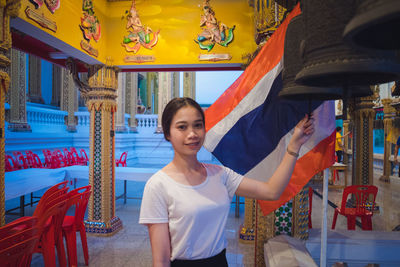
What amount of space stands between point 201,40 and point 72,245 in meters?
3.43

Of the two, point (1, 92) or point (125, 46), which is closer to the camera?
point (1, 92)

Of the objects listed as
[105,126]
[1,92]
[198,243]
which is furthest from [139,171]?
[198,243]

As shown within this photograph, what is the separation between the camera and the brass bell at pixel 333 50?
0.64 meters

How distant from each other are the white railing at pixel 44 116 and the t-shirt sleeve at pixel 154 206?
423 inches

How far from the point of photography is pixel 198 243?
109 centimetres

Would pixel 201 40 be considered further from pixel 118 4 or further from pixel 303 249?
pixel 303 249

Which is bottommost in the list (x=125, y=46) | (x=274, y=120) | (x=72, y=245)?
(x=72, y=245)

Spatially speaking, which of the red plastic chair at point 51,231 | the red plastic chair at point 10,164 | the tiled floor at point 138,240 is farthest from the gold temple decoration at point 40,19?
the red plastic chair at point 10,164

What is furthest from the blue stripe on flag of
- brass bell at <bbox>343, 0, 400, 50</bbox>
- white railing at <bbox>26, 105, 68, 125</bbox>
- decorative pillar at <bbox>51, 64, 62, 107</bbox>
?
decorative pillar at <bbox>51, 64, 62, 107</bbox>

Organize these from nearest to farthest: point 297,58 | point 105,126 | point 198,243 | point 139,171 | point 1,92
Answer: point 297,58, point 198,243, point 1,92, point 105,126, point 139,171

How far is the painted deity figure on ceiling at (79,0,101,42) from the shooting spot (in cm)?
384

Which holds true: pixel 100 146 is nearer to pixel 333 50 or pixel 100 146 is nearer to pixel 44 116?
pixel 333 50

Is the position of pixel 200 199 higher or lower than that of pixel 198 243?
higher

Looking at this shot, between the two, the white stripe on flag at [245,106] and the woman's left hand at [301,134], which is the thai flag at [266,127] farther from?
the woman's left hand at [301,134]
